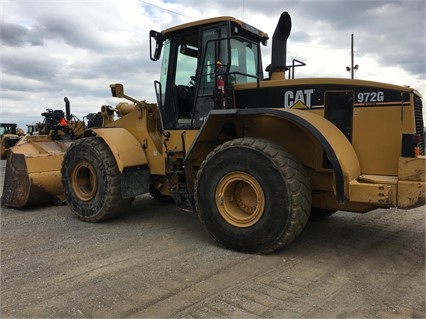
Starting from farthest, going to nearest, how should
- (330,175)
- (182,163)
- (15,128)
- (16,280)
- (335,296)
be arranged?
(15,128) < (182,163) < (330,175) < (16,280) < (335,296)

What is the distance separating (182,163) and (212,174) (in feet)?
3.84

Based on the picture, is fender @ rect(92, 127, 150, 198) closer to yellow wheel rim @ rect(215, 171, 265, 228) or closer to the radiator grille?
yellow wheel rim @ rect(215, 171, 265, 228)

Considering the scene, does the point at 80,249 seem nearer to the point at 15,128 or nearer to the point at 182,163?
the point at 182,163

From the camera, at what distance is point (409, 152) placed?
4.02 meters

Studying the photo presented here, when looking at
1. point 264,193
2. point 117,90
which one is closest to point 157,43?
point 117,90

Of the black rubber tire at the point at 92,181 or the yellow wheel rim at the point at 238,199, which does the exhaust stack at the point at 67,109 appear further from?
the yellow wheel rim at the point at 238,199

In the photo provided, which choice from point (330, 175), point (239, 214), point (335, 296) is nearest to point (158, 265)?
point (239, 214)

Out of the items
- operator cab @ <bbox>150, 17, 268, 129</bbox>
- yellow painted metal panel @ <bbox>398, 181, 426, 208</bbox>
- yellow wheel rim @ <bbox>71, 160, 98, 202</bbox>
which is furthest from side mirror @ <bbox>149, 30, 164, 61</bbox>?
yellow painted metal panel @ <bbox>398, 181, 426, 208</bbox>

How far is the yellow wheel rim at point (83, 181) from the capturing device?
630cm

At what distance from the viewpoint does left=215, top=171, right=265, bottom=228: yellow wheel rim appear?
4.52 metres

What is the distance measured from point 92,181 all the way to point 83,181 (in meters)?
0.14

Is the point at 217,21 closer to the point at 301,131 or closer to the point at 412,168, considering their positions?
the point at 301,131

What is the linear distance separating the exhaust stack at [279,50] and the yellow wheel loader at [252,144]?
0.5 inches

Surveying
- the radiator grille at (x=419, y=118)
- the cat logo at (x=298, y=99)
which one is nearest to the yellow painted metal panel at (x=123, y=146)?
the cat logo at (x=298, y=99)
